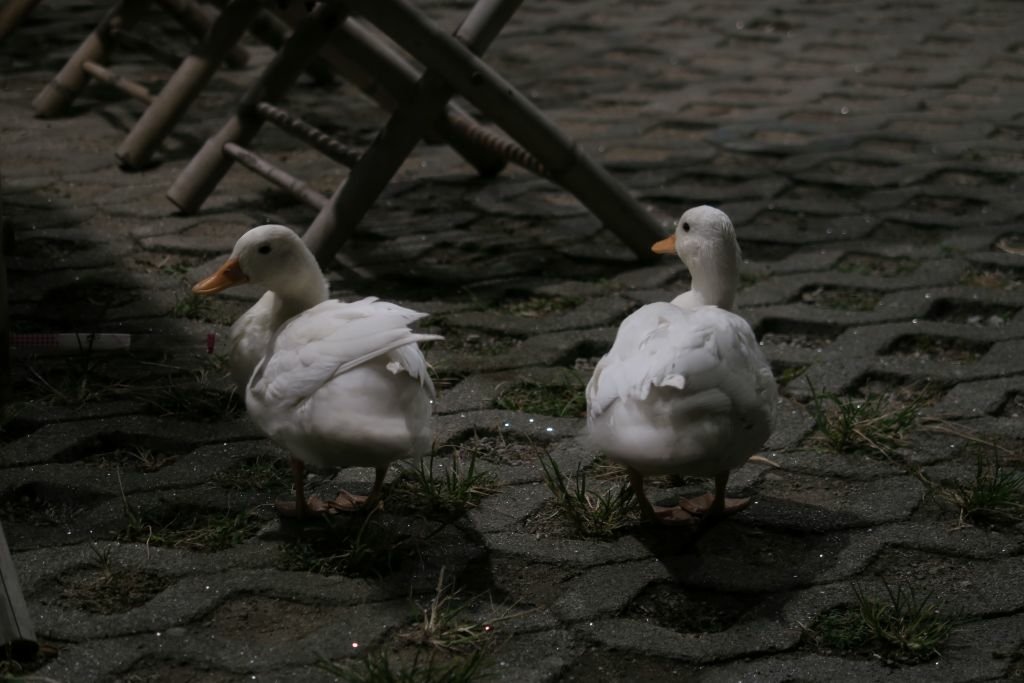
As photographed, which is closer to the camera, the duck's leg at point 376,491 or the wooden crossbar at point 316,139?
the duck's leg at point 376,491

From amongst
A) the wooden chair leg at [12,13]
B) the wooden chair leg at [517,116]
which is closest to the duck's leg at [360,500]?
the wooden chair leg at [517,116]

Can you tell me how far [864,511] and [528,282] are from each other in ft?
5.40

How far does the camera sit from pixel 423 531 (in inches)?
106

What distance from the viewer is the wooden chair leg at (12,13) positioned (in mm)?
5305

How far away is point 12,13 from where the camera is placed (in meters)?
5.34

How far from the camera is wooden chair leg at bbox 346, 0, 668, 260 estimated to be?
385 centimetres

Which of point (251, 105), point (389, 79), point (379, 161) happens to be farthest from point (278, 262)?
point (251, 105)

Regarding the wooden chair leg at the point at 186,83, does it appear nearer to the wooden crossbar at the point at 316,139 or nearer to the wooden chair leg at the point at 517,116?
the wooden crossbar at the point at 316,139

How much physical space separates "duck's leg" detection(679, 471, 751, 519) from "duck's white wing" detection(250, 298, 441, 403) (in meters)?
0.59

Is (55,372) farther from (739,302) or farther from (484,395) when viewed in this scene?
(739,302)

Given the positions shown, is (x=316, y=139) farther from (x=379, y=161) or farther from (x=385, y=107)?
(x=385, y=107)

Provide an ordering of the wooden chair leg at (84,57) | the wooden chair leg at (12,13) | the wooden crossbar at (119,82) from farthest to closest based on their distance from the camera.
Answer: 1. the wooden chair leg at (84,57)
2. the wooden crossbar at (119,82)
3. the wooden chair leg at (12,13)

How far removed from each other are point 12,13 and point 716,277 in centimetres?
364

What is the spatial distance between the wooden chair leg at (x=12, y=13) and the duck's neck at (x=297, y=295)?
297 cm
